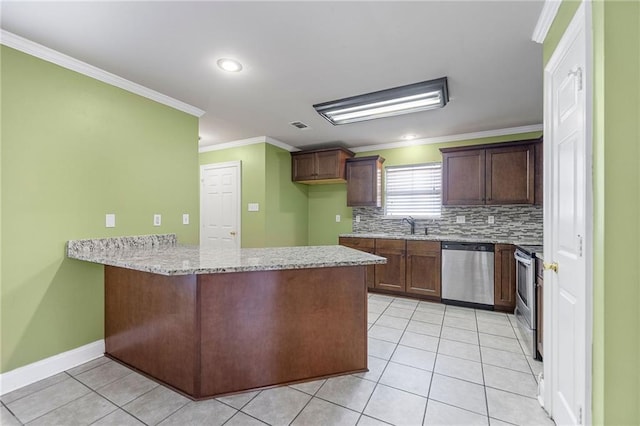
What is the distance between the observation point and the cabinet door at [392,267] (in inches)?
155

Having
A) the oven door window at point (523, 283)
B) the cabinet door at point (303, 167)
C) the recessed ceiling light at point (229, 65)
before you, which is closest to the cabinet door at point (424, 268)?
the oven door window at point (523, 283)

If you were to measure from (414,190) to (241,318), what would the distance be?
3468 mm

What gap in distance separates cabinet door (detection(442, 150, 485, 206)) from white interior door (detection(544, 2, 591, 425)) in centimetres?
218

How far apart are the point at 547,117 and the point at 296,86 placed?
6.38ft

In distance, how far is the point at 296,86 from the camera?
2.59 meters

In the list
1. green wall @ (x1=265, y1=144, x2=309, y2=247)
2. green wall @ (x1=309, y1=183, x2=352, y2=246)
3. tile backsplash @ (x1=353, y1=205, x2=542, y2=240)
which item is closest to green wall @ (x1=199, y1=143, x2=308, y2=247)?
green wall @ (x1=265, y1=144, x2=309, y2=247)

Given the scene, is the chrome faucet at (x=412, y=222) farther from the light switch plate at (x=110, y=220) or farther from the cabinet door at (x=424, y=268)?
the light switch plate at (x=110, y=220)

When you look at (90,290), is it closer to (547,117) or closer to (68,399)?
(68,399)

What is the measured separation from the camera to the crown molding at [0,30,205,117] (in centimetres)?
188

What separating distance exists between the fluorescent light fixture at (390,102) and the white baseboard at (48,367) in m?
3.00

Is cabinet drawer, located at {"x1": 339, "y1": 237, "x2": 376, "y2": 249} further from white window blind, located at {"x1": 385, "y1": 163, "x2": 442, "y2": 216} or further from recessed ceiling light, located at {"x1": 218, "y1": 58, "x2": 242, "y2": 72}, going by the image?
recessed ceiling light, located at {"x1": 218, "y1": 58, "x2": 242, "y2": 72}

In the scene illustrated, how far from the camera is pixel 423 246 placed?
149 inches

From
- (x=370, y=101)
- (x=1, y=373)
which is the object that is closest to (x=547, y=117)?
(x=370, y=101)

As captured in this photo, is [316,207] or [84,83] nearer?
[84,83]
